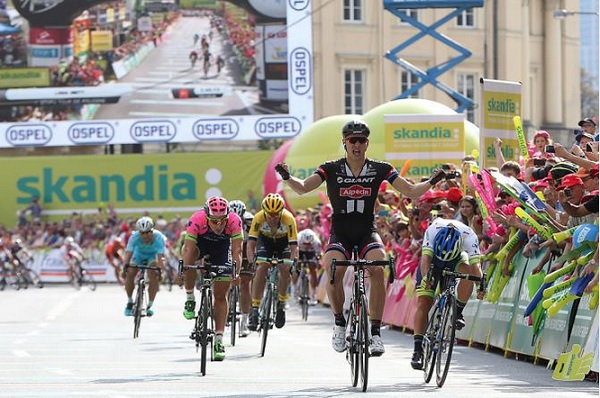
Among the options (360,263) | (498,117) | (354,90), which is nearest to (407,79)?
(354,90)

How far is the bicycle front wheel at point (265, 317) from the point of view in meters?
18.7

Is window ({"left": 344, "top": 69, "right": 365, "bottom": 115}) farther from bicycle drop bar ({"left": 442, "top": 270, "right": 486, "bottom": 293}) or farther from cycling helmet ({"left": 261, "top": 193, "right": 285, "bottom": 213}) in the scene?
bicycle drop bar ({"left": 442, "top": 270, "right": 486, "bottom": 293})

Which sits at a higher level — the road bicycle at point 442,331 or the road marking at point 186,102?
the road marking at point 186,102

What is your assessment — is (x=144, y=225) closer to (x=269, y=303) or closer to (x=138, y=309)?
(x=138, y=309)

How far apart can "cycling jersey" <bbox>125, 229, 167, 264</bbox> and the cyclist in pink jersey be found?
22.7ft

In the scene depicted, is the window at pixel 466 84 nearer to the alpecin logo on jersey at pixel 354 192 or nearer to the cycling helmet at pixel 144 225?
the cycling helmet at pixel 144 225

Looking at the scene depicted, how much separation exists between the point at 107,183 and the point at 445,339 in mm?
40992

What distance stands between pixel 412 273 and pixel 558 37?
47480 mm

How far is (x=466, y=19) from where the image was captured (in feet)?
214

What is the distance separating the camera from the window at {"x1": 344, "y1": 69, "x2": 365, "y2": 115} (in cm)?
6481

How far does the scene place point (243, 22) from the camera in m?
54.7

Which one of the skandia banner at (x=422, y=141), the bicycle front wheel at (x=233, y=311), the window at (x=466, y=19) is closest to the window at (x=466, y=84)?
the window at (x=466, y=19)

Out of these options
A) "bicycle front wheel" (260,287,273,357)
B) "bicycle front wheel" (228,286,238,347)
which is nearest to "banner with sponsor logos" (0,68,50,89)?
"bicycle front wheel" (228,286,238,347)

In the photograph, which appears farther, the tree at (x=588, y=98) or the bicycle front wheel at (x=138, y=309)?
the tree at (x=588, y=98)
